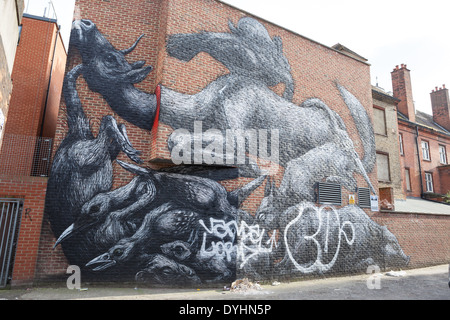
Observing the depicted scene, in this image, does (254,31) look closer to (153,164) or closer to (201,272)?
(153,164)

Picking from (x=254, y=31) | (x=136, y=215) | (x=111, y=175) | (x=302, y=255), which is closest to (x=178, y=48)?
(x=254, y=31)

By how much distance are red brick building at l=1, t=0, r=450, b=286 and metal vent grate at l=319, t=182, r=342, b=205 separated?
0.05 m

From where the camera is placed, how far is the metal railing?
7.31 metres

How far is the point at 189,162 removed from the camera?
24.9 feet

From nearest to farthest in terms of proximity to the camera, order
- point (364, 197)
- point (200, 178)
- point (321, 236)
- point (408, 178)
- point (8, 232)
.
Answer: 1. point (8, 232)
2. point (200, 178)
3. point (321, 236)
4. point (364, 197)
5. point (408, 178)

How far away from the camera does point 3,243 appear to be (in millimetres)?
7164

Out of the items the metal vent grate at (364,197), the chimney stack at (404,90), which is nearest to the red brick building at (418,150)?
the chimney stack at (404,90)

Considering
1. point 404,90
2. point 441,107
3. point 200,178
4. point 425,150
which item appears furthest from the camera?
point 441,107

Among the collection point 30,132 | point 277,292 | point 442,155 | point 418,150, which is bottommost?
point 277,292

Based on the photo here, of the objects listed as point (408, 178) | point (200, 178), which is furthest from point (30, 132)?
point (408, 178)

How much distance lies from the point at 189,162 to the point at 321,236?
5.53 m

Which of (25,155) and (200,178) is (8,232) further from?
(200,178)

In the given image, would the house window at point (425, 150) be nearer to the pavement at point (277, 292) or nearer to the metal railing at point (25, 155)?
the pavement at point (277, 292)

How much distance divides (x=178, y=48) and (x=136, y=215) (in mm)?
4858
